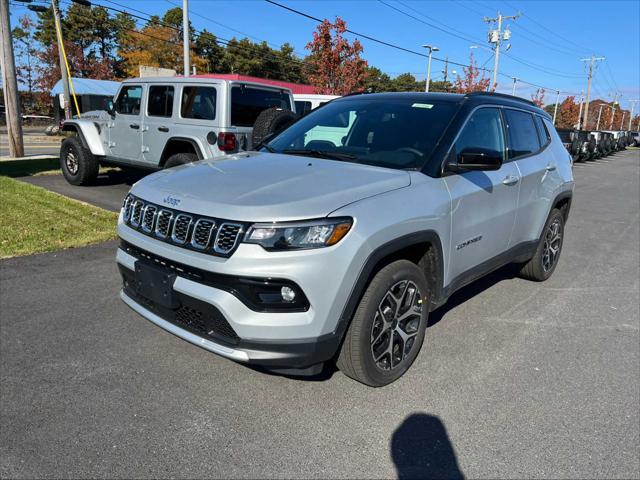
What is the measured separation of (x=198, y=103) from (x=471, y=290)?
511 centimetres

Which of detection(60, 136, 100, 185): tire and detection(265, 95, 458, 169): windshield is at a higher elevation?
detection(265, 95, 458, 169): windshield

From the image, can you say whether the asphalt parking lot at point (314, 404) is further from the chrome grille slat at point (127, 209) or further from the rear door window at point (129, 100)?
the rear door window at point (129, 100)

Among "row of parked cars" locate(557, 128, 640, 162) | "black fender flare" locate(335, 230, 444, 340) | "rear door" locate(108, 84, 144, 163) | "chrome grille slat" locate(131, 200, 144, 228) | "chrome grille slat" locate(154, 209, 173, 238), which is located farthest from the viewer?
"row of parked cars" locate(557, 128, 640, 162)

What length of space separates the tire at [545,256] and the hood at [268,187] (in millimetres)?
Answer: 2639

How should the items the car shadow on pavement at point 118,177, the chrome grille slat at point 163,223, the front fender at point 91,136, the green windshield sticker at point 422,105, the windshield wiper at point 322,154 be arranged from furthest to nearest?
the car shadow on pavement at point 118,177 → the front fender at point 91,136 → the green windshield sticker at point 422,105 → the windshield wiper at point 322,154 → the chrome grille slat at point 163,223

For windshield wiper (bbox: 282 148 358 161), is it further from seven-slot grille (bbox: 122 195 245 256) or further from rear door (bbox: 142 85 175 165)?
rear door (bbox: 142 85 175 165)

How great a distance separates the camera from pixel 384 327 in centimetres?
304

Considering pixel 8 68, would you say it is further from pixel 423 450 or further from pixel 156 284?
pixel 423 450

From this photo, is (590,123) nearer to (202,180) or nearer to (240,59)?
(240,59)

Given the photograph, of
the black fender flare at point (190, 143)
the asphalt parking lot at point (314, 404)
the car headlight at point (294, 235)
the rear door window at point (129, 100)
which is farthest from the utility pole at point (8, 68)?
the car headlight at point (294, 235)

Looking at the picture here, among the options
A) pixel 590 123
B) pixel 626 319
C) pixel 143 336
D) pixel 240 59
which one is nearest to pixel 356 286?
pixel 143 336

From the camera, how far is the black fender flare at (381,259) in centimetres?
269

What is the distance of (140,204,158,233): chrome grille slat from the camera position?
3022 mm

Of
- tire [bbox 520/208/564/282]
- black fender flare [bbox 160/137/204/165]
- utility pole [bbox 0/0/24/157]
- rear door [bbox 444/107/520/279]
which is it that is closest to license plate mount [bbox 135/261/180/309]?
rear door [bbox 444/107/520/279]
